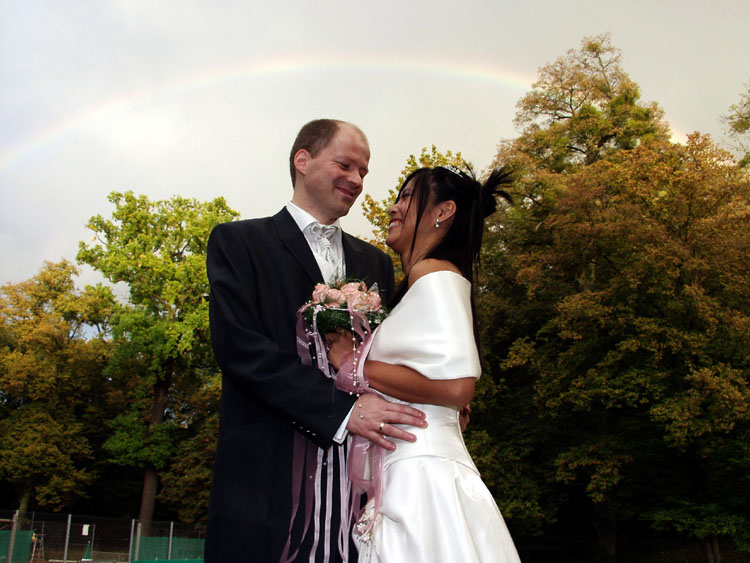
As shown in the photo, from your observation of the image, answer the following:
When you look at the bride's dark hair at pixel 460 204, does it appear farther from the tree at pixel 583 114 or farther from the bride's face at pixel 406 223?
the tree at pixel 583 114

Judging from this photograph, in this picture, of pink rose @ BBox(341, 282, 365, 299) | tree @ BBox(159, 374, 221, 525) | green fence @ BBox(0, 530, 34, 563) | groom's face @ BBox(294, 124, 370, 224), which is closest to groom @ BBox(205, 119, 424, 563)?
groom's face @ BBox(294, 124, 370, 224)

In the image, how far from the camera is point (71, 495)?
35031 millimetres

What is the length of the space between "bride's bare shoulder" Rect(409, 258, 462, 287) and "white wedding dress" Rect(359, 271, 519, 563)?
10cm

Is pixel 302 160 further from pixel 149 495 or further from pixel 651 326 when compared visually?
pixel 149 495

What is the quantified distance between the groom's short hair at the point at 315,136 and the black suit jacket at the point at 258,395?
0.68 meters

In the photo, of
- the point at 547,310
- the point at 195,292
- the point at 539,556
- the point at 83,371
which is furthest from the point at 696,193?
the point at 83,371

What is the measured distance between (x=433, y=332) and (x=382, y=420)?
0.46 m

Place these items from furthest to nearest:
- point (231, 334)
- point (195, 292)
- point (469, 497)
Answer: point (195, 292) < point (231, 334) < point (469, 497)

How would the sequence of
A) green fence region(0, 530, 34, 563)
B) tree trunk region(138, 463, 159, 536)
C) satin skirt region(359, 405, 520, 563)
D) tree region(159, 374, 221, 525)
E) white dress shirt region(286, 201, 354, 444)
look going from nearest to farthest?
satin skirt region(359, 405, 520, 563), white dress shirt region(286, 201, 354, 444), green fence region(0, 530, 34, 563), tree region(159, 374, 221, 525), tree trunk region(138, 463, 159, 536)

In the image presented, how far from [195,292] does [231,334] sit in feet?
101

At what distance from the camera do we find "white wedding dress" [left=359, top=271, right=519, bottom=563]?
2.75 m

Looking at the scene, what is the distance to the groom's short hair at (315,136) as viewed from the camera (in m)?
3.90

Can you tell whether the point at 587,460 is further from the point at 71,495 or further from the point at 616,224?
the point at 71,495

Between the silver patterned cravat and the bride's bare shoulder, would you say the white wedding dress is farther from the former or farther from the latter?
the silver patterned cravat
